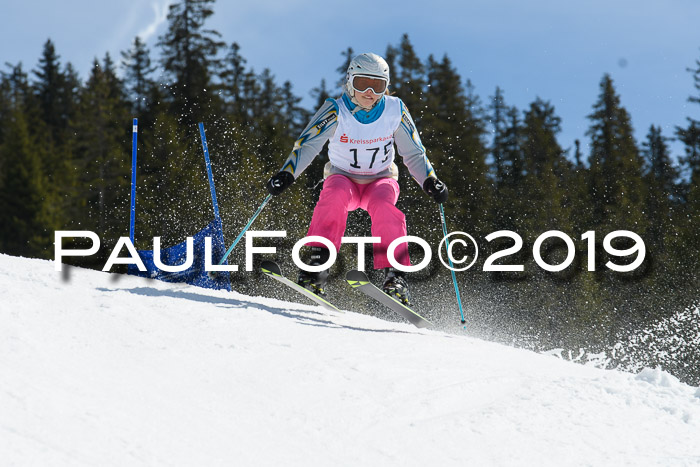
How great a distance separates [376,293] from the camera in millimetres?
4938

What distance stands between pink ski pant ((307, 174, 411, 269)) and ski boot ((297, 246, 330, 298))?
0.22 feet

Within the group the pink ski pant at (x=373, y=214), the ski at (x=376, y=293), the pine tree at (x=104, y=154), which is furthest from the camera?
the pine tree at (x=104, y=154)

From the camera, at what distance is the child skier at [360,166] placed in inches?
204

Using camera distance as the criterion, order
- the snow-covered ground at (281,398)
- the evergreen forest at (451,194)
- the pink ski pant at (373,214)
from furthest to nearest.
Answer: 1. the evergreen forest at (451,194)
2. the pink ski pant at (373,214)
3. the snow-covered ground at (281,398)

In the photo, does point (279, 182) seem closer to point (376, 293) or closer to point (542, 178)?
point (376, 293)

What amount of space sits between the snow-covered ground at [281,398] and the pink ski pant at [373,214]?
4.20ft

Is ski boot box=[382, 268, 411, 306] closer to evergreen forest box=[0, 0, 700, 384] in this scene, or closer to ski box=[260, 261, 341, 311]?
ski box=[260, 261, 341, 311]

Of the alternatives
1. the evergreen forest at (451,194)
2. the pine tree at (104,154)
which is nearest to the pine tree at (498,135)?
the evergreen forest at (451,194)

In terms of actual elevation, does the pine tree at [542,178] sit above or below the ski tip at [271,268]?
above

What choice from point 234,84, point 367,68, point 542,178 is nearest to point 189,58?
point 234,84

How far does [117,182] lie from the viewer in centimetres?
2984

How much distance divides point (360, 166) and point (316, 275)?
38.4 inches

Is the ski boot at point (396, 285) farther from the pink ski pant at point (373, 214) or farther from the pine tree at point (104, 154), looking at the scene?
the pine tree at point (104, 154)

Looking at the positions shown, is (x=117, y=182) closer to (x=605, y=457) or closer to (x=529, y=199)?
(x=529, y=199)
